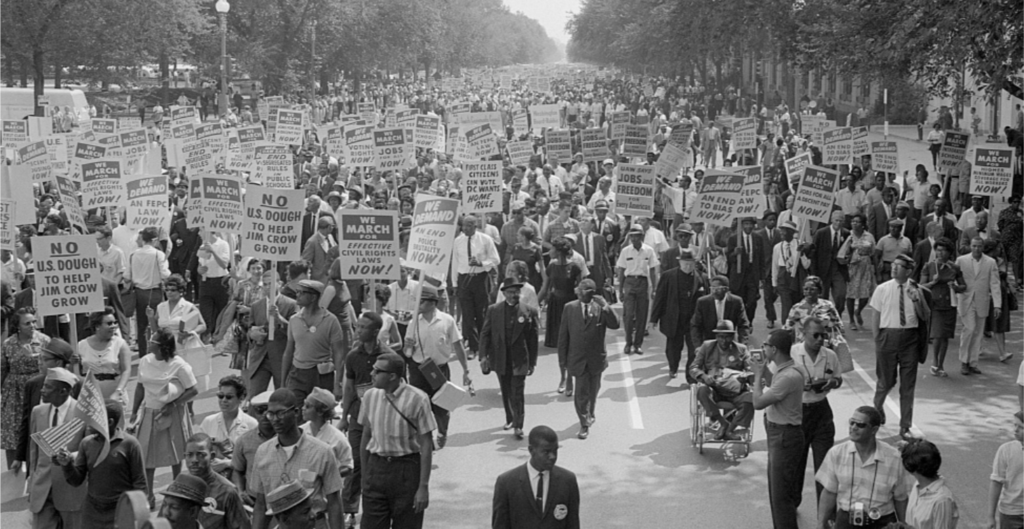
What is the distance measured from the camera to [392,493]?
8.73 meters

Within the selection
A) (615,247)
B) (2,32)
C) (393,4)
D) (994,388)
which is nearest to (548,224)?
(615,247)

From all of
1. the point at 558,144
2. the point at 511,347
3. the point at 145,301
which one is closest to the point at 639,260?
the point at 511,347

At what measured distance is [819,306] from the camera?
1310cm

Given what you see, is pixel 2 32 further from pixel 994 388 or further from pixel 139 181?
pixel 994 388

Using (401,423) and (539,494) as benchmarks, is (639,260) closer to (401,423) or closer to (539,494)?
(401,423)

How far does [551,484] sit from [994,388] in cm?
891

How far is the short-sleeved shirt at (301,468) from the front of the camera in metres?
→ 7.82

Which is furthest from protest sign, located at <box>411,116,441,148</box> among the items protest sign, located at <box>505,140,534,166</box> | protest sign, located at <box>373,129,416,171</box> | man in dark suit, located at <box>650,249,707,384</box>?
man in dark suit, located at <box>650,249,707,384</box>

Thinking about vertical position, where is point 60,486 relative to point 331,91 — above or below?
below

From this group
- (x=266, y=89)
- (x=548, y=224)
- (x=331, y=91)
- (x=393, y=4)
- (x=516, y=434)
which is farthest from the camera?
(x=331, y=91)

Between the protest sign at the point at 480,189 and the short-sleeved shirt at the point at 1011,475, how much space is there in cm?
1096

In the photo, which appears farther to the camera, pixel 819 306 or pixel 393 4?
pixel 393 4

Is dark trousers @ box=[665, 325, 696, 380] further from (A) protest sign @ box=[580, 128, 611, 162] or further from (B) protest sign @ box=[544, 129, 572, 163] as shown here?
(B) protest sign @ box=[544, 129, 572, 163]

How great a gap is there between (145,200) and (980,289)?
33.2 ft
